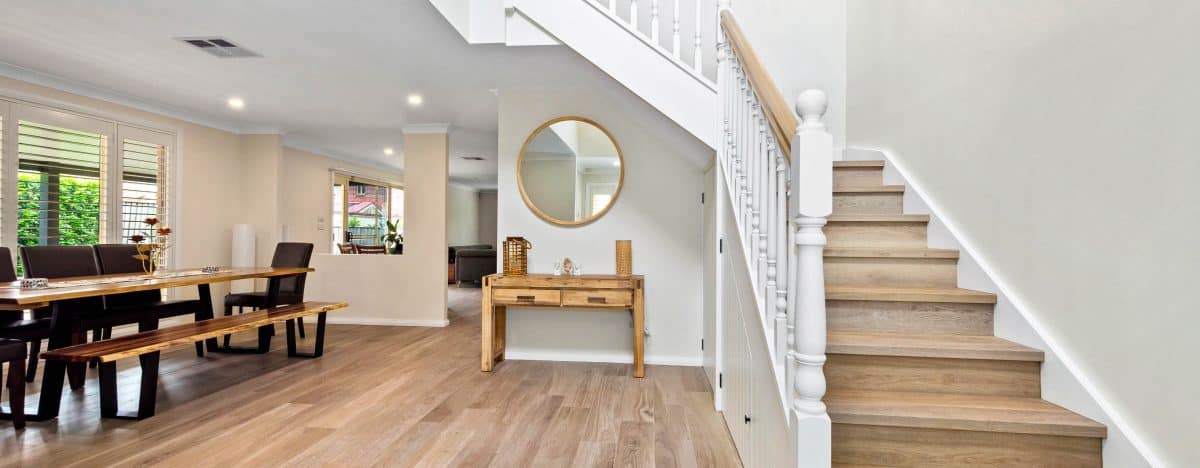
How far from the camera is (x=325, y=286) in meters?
5.73

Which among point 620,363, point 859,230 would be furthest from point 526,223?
point 859,230

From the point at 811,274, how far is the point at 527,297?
2.54 m

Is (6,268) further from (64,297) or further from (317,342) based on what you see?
(317,342)

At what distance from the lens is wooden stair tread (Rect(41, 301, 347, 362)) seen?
2.42m

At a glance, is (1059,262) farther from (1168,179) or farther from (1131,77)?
(1131,77)

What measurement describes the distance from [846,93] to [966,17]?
1.36 metres

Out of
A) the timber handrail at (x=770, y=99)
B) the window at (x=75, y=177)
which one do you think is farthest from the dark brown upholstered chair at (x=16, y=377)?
the timber handrail at (x=770, y=99)

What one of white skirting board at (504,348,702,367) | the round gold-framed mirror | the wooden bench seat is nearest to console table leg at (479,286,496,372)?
white skirting board at (504,348,702,367)

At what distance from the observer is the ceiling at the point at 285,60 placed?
2.87 meters

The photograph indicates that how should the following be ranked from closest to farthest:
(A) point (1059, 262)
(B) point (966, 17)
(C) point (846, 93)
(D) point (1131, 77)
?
(D) point (1131, 77), (A) point (1059, 262), (B) point (966, 17), (C) point (846, 93)

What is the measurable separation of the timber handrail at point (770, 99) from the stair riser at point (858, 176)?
3.60 feet

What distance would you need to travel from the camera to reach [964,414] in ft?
4.96

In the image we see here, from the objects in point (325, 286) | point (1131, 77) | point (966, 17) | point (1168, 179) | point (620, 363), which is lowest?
point (620, 363)

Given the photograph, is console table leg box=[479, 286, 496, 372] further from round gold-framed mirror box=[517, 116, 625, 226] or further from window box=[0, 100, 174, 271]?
window box=[0, 100, 174, 271]
